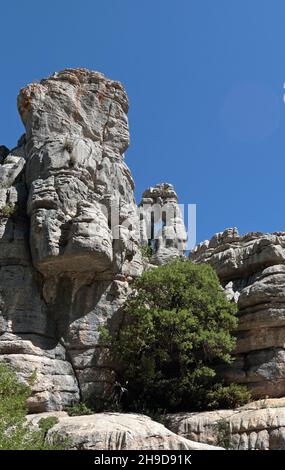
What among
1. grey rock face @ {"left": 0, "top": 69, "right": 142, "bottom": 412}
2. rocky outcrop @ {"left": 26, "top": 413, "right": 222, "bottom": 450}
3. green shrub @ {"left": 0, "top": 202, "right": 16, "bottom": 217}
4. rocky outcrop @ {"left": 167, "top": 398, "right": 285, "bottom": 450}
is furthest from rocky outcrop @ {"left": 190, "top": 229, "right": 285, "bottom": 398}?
green shrub @ {"left": 0, "top": 202, "right": 16, "bottom": 217}

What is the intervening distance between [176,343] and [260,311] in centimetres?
455

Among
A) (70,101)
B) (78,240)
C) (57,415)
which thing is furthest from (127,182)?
(57,415)

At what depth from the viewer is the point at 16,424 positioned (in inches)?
722

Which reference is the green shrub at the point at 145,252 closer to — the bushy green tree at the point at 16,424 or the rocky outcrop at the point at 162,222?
the rocky outcrop at the point at 162,222

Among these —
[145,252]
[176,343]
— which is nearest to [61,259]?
[176,343]

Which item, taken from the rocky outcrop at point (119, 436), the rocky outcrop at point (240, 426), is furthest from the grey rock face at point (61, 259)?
the rocky outcrop at point (240, 426)

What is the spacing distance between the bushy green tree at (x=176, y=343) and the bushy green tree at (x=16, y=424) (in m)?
5.76

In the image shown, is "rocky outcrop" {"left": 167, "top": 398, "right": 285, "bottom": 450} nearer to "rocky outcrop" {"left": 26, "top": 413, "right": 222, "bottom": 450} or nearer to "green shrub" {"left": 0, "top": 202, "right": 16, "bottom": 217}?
"rocky outcrop" {"left": 26, "top": 413, "right": 222, "bottom": 450}

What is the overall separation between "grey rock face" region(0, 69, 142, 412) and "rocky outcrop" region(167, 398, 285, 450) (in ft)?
16.0

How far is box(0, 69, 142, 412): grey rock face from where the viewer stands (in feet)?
84.9

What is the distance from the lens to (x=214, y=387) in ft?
84.9

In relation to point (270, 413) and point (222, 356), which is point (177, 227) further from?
point (270, 413)

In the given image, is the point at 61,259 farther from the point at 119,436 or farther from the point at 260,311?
the point at 260,311

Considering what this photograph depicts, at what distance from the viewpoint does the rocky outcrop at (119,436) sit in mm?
19194
